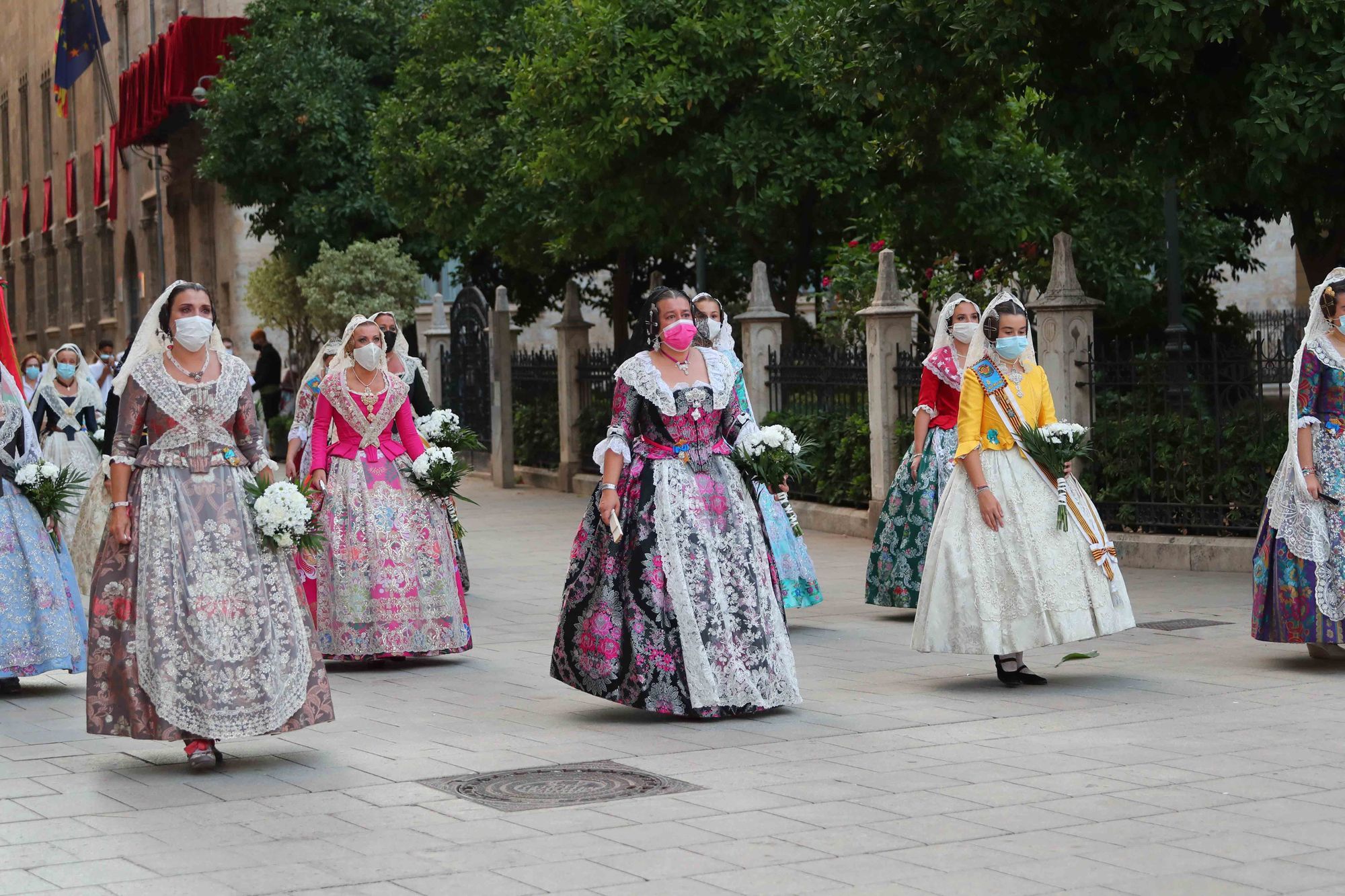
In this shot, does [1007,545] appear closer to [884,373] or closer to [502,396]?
[884,373]

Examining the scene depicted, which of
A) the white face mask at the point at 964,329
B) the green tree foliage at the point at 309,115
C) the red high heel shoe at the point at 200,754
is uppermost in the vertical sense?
the green tree foliage at the point at 309,115

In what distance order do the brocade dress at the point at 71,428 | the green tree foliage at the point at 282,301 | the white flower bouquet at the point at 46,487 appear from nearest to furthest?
the white flower bouquet at the point at 46,487 → the brocade dress at the point at 71,428 → the green tree foliage at the point at 282,301

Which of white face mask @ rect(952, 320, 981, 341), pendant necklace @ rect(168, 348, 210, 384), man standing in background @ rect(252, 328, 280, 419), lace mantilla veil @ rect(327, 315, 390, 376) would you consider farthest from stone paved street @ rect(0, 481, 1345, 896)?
man standing in background @ rect(252, 328, 280, 419)

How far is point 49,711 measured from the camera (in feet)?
29.5

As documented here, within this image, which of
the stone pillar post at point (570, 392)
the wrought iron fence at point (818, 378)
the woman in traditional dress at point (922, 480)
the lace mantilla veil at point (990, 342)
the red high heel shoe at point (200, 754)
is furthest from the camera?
the stone pillar post at point (570, 392)

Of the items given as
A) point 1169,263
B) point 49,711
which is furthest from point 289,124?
point 49,711

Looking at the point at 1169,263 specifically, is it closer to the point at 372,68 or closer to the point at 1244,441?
the point at 1244,441

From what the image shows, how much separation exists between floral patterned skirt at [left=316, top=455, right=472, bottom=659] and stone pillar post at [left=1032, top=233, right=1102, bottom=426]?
5.66 m

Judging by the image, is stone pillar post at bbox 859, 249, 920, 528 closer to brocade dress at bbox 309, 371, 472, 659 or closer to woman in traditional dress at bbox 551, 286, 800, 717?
brocade dress at bbox 309, 371, 472, 659

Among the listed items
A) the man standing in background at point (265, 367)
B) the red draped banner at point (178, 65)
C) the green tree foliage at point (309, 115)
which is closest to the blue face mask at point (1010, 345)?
the man standing in background at point (265, 367)

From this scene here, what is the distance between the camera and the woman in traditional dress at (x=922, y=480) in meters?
11.0

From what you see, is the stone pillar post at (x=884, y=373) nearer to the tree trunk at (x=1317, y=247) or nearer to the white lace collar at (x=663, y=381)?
the tree trunk at (x=1317, y=247)

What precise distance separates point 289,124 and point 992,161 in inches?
611

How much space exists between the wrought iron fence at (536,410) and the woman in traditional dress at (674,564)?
49.3 feet
